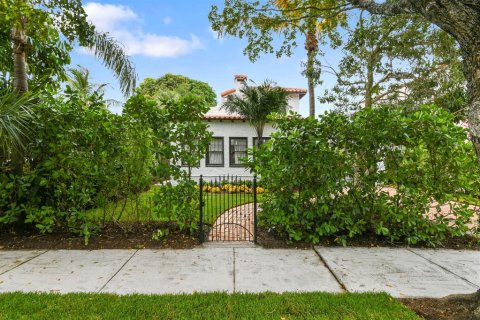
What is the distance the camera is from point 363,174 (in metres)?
5.00

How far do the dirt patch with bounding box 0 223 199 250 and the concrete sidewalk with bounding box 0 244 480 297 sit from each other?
240 mm

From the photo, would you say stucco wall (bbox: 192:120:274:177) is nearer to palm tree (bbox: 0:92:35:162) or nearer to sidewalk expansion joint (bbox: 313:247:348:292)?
palm tree (bbox: 0:92:35:162)

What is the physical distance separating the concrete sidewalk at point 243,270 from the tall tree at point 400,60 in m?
4.59

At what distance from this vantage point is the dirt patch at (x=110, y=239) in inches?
192

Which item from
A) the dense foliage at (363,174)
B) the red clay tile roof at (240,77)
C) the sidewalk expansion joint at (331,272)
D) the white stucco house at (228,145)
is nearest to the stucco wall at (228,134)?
the white stucco house at (228,145)

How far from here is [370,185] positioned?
5004 millimetres

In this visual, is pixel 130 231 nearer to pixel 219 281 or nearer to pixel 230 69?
pixel 219 281

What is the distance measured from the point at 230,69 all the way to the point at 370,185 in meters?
17.5

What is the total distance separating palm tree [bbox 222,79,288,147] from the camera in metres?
14.4

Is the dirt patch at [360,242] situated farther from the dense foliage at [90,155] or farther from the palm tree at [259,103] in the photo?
the palm tree at [259,103]

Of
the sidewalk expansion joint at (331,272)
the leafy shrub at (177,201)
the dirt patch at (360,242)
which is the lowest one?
the sidewalk expansion joint at (331,272)

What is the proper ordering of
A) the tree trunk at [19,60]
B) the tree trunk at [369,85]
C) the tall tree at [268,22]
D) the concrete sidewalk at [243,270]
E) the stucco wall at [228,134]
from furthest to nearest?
the stucco wall at [228,134] < the tree trunk at [369,85] < the tall tree at [268,22] < the tree trunk at [19,60] < the concrete sidewalk at [243,270]

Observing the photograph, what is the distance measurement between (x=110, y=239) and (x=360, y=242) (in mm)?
4265

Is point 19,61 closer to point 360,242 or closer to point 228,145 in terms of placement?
point 360,242
